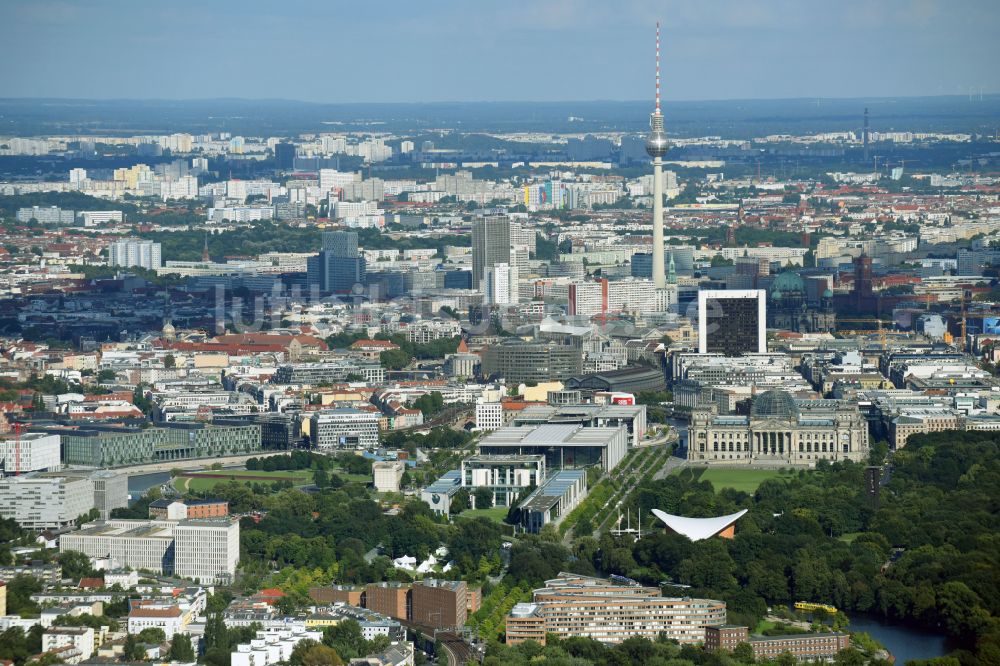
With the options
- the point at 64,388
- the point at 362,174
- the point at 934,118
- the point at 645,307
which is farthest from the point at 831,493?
the point at 934,118

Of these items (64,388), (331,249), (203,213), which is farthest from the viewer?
(203,213)

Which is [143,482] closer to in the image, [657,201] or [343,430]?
[343,430]

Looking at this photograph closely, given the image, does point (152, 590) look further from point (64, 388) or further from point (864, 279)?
point (864, 279)

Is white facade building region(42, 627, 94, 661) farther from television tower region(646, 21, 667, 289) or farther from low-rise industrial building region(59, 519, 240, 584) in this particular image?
television tower region(646, 21, 667, 289)

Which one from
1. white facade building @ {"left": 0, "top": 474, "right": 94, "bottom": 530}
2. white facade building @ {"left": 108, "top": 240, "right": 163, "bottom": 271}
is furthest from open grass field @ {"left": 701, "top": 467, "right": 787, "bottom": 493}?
white facade building @ {"left": 108, "top": 240, "right": 163, "bottom": 271}

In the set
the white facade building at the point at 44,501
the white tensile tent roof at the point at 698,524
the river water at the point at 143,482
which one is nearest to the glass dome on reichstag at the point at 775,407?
the white tensile tent roof at the point at 698,524

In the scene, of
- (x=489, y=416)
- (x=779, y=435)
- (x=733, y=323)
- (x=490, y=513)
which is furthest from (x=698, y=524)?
(x=733, y=323)
